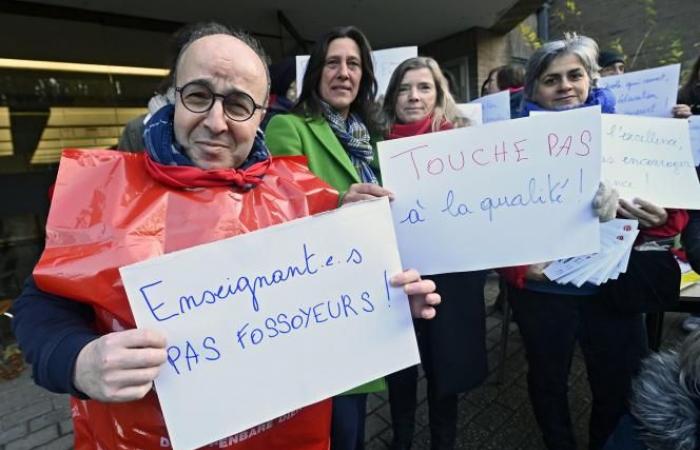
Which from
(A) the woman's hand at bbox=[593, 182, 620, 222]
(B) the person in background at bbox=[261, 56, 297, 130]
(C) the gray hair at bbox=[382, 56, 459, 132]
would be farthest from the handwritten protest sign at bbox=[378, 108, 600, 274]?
(B) the person in background at bbox=[261, 56, 297, 130]

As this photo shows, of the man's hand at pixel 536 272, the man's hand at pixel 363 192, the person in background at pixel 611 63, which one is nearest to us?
the man's hand at pixel 363 192

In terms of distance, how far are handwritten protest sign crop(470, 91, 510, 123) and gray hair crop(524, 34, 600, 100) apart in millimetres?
1007

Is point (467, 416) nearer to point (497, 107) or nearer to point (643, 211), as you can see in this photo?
point (643, 211)

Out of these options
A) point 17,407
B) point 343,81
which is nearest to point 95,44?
point 17,407

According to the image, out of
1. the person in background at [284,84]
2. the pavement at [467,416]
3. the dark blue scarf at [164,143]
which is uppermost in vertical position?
the person in background at [284,84]

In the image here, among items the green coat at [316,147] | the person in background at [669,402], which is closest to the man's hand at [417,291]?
the green coat at [316,147]

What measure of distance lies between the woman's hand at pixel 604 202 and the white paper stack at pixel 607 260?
9.8 inches

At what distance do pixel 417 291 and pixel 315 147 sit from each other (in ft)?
2.47

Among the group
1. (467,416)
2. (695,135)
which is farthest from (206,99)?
(467,416)

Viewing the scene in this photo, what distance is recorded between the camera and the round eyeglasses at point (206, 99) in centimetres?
94

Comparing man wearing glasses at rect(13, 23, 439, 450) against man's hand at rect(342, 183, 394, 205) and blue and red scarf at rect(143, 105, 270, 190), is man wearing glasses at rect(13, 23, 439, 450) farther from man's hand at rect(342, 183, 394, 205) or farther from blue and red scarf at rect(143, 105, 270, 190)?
man's hand at rect(342, 183, 394, 205)

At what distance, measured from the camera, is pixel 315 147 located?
4.98 feet

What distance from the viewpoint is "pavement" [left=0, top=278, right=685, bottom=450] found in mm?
2334

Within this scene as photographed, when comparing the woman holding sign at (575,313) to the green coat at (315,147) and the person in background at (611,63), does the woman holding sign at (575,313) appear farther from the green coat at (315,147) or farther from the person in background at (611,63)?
the person in background at (611,63)
